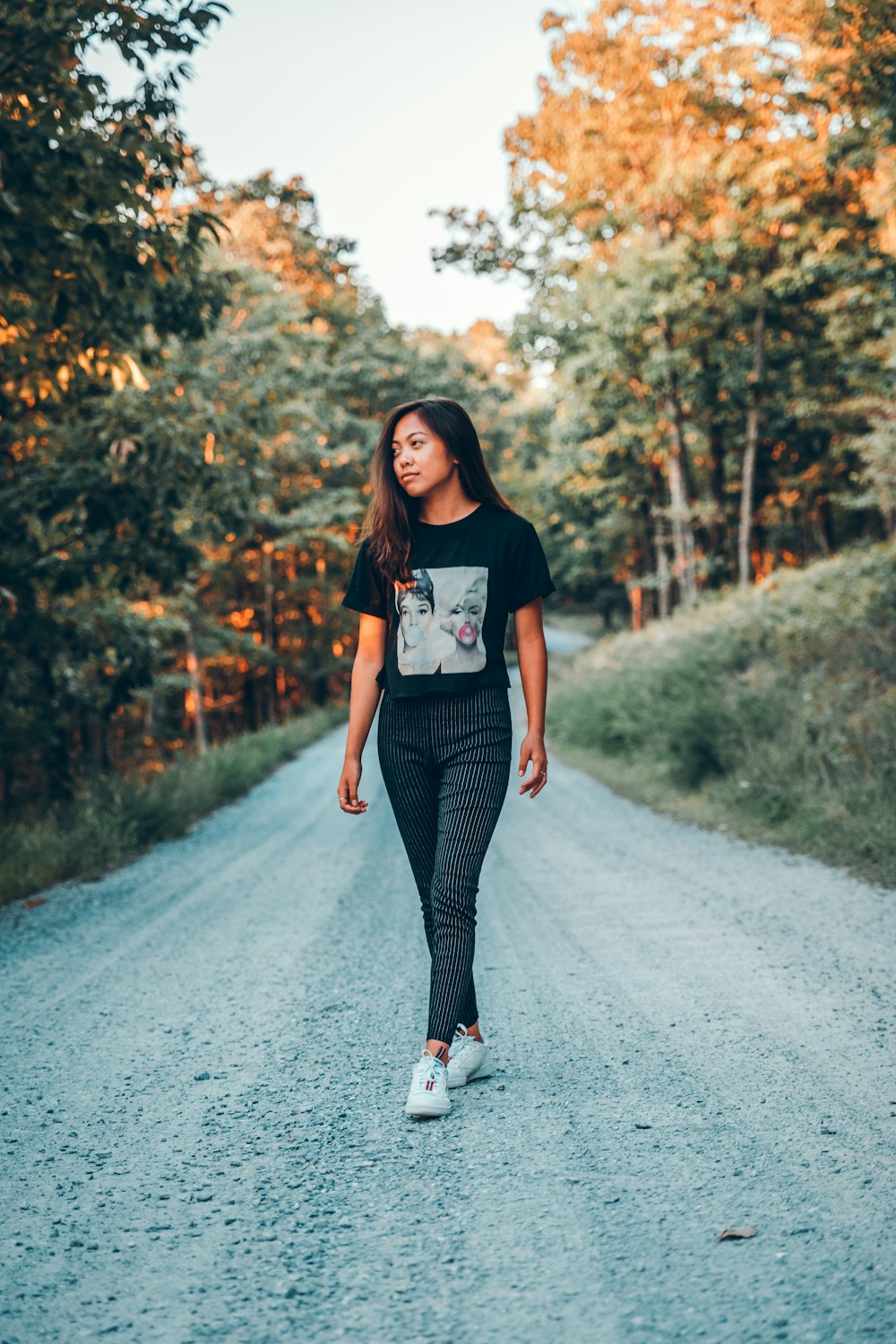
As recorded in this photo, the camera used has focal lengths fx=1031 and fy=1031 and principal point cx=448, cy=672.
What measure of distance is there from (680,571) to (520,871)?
18964 mm

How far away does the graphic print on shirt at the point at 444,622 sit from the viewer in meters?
3.27

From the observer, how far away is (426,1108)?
3.13 m

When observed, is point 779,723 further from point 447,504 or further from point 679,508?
point 679,508

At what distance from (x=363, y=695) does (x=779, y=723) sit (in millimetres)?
7206

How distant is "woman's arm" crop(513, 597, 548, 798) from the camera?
3.38 meters

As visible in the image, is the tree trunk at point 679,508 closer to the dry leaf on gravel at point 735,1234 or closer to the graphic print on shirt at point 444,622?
the graphic print on shirt at point 444,622

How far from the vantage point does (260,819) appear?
38.8 ft

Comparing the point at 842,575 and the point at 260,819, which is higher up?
the point at 842,575

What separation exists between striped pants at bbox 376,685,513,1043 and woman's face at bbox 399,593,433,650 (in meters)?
0.19

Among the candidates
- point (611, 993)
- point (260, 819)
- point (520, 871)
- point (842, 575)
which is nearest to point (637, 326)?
point (842, 575)

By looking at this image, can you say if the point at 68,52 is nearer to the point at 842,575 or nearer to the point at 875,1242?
the point at 875,1242

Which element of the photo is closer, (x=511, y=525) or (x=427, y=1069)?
(x=427, y=1069)

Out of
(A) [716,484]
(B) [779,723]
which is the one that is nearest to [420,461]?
(B) [779,723]

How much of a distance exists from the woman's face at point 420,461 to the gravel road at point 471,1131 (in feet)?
6.57
